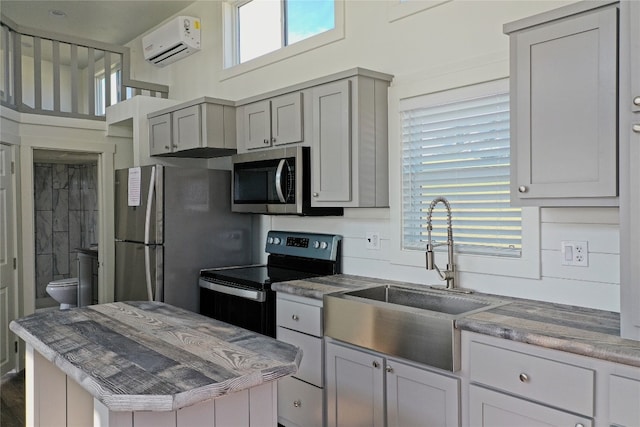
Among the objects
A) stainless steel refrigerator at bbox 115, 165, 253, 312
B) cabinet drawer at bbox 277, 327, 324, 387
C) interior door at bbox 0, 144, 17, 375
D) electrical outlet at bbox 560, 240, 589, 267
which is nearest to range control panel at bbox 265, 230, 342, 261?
stainless steel refrigerator at bbox 115, 165, 253, 312

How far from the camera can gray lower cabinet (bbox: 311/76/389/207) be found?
286 centimetres

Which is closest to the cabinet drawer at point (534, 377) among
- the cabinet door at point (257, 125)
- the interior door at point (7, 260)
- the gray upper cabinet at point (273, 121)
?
the gray upper cabinet at point (273, 121)

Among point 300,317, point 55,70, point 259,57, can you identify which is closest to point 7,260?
point 55,70

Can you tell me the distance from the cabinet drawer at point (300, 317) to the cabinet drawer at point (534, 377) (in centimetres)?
89

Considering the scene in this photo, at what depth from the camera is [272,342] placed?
1.66 metres

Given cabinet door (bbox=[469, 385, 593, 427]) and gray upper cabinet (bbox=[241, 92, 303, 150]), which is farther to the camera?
gray upper cabinet (bbox=[241, 92, 303, 150])

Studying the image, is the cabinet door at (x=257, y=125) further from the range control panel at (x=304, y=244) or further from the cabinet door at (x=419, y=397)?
the cabinet door at (x=419, y=397)

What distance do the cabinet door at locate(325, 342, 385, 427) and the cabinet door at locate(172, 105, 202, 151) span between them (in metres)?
1.96

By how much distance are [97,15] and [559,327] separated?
5031 millimetres

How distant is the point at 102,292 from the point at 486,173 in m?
3.90

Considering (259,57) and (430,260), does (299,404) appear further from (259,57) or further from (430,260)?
(259,57)

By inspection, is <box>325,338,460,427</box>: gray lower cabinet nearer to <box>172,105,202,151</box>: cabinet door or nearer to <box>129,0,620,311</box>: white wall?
<box>129,0,620,311</box>: white wall

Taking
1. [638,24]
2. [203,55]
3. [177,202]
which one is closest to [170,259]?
[177,202]

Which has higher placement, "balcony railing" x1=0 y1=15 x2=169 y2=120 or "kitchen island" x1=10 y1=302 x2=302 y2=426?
"balcony railing" x1=0 y1=15 x2=169 y2=120
